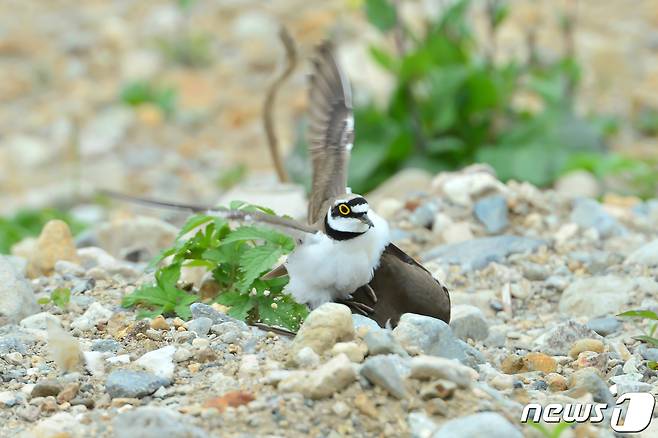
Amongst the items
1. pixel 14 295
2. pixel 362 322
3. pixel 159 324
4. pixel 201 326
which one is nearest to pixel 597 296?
pixel 362 322

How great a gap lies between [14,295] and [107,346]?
2.71ft

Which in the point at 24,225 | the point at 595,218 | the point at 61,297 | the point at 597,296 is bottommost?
the point at 61,297

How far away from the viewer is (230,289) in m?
5.50

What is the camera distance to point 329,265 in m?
5.12

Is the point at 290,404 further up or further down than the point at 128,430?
further up

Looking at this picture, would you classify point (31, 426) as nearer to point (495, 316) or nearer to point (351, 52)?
point (495, 316)

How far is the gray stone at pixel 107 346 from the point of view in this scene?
16.1 feet

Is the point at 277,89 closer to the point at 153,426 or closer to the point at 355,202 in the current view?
the point at 355,202

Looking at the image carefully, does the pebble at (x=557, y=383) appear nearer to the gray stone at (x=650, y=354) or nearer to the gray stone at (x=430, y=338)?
the gray stone at (x=430, y=338)

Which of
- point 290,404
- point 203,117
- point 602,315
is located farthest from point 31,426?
point 203,117

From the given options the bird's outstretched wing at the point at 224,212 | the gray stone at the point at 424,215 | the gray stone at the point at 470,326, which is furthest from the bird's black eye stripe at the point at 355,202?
the gray stone at the point at 424,215

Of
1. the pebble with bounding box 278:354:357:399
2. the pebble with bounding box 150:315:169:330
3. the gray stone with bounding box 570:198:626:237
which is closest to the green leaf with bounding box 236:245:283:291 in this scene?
the pebble with bounding box 150:315:169:330

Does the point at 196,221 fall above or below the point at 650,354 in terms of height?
below

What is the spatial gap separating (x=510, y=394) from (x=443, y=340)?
0.39 m
